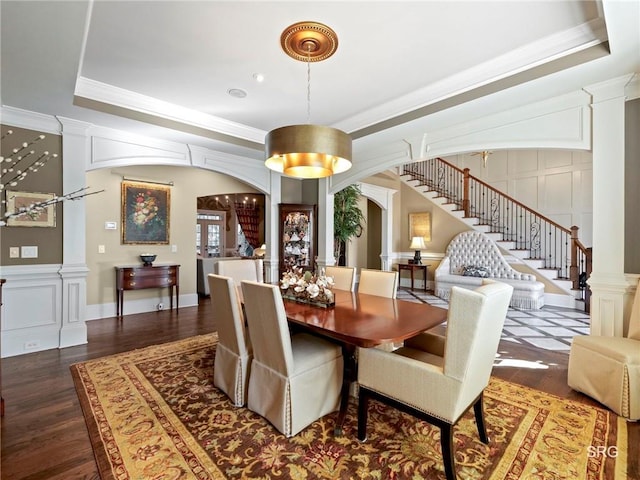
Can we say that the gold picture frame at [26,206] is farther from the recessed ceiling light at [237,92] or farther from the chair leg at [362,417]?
the chair leg at [362,417]

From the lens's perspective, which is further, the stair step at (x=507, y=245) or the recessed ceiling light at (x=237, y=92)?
the stair step at (x=507, y=245)

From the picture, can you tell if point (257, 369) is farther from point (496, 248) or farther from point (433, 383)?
point (496, 248)

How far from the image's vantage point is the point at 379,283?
3.12 m

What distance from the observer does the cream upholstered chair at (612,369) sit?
2121mm

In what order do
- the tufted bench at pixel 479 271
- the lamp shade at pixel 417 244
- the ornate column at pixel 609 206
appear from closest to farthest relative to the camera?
the ornate column at pixel 609 206, the tufted bench at pixel 479 271, the lamp shade at pixel 417 244

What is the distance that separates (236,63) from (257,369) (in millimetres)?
2528

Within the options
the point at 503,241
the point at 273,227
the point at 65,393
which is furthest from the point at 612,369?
the point at 503,241

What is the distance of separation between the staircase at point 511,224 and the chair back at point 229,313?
5.93 metres

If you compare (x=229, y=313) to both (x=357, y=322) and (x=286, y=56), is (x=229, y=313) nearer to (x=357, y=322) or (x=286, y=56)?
(x=357, y=322)

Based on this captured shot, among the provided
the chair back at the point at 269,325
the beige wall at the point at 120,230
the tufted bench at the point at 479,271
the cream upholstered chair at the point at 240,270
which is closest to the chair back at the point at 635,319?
the chair back at the point at 269,325

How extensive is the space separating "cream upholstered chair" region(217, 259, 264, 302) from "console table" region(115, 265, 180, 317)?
6.65 ft

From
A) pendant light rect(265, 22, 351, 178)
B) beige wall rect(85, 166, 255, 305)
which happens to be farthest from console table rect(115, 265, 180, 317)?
pendant light rect(265, 22, 351, 178)

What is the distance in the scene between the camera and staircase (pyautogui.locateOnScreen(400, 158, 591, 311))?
5.69 metres

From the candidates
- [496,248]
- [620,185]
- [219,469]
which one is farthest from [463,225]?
[219,469]
